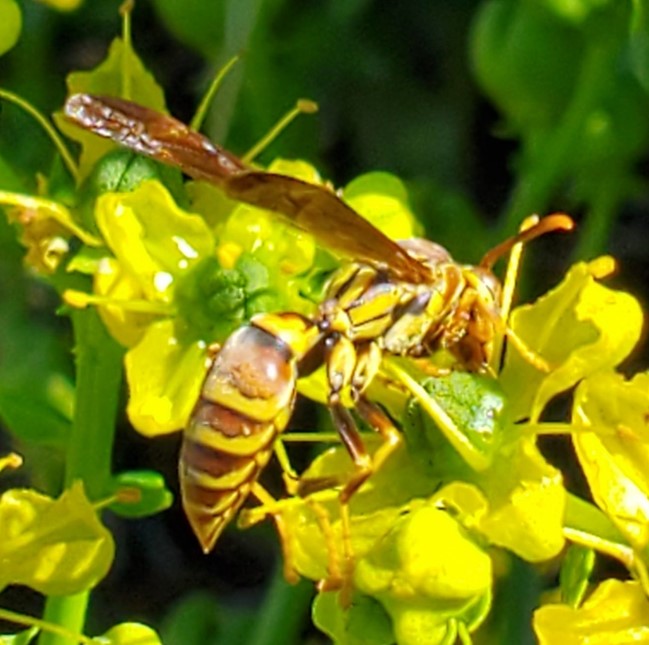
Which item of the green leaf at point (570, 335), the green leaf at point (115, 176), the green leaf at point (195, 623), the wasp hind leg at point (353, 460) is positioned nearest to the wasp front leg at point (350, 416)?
the wasp hind leg at point (353, 460)

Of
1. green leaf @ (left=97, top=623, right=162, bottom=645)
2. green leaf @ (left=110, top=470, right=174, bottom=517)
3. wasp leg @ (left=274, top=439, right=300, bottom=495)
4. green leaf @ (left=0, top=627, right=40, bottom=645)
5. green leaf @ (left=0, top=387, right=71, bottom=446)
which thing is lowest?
green leaf @ (left=0, top=627, right=40, bottom=645)

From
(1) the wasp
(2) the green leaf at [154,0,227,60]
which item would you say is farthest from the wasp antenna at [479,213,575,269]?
(2) the green leaf at [154,0,227,60]

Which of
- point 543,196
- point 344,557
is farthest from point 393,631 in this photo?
point 543,196

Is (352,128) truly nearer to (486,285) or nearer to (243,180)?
(486,285)

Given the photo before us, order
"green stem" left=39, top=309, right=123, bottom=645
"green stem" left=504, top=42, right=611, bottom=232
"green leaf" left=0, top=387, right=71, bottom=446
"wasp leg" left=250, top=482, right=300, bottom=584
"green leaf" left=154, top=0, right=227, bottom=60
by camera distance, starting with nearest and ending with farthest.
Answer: "wasp leg" left=250, top=482, right=300, bottom=584, "green stem" left=39, top=309, right=123, bottom=645, "green leaf" left=0, top=387, right=71, bottom=446, "green stem" left=504, top=42, right=611, bottom=232, "green leaf" left=154, top=0, right=227, bottom=60

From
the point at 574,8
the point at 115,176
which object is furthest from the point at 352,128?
the point at 115,176

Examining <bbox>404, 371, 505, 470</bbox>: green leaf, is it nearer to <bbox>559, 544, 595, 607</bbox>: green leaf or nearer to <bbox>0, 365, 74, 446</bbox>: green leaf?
<bbox>559, 544, 595, 607</bbox>: green leaf
